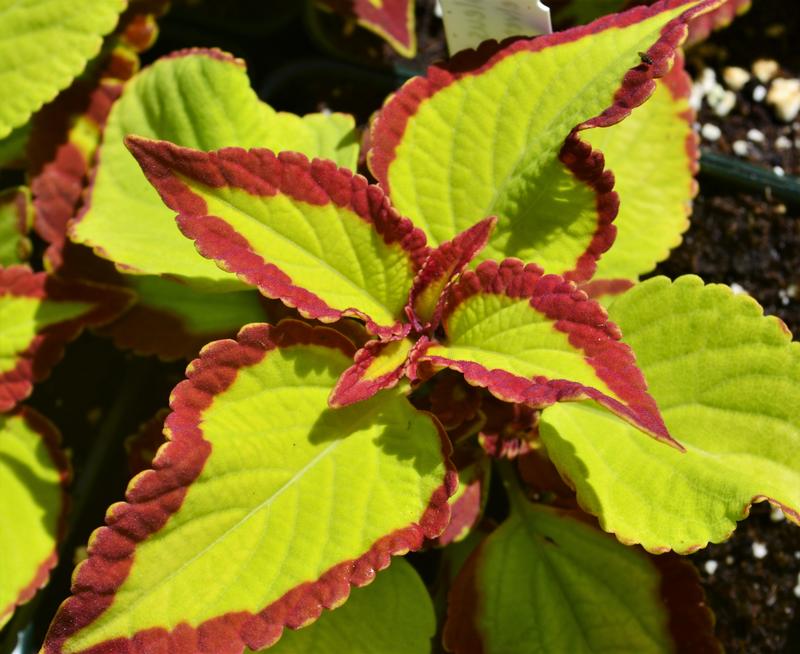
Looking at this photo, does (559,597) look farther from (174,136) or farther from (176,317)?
(174,136)

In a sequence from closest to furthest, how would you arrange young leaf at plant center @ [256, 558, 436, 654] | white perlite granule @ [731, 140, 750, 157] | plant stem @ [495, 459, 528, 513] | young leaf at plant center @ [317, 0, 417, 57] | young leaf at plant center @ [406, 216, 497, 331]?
young leaf at plant center @ [406, 216, 497, 331]
young leaf at plant center @ [256, 558, 436, 654]
plant stem @ [495, 459, 528, 513]
young leaf at plant center @ [317, 0, 417, 57]
white perlite granule @ [731, 140, 750, 157]

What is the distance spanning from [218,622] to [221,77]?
0.54m

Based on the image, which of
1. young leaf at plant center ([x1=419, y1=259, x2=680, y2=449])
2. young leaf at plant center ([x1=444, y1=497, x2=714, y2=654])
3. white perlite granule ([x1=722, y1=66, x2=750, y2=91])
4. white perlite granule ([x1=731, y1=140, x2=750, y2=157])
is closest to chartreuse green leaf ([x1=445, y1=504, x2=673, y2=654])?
young leaf at plant center ([x1=444, y1=497, x2=714, y2=654])

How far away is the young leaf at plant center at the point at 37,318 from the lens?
1.01 metres

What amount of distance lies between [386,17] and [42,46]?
1.34 feet

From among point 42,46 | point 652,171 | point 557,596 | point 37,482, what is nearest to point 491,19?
point 652,171

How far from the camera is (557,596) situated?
953 millimetres

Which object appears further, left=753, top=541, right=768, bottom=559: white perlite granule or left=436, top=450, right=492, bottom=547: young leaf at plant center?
left=753, top=541, right=768, bottom=559: white perlite granule

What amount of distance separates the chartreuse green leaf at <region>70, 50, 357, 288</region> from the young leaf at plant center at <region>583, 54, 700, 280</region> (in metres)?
0.30

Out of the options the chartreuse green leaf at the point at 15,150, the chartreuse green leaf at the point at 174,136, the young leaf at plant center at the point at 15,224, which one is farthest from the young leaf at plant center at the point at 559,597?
the chartreuse green leaf at the point at 15,150

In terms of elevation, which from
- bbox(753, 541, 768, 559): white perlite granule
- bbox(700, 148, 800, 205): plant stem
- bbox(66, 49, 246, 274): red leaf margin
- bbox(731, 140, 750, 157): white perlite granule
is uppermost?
bbox(66, 49, 246, 274): red leaf margin

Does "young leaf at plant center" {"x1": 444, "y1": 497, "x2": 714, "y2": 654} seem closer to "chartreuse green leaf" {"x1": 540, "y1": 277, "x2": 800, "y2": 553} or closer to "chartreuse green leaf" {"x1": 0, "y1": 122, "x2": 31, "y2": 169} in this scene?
"chartreuse green leaf" {"x1": 540, "y1": 277, "x2": 800, "y2": 553}

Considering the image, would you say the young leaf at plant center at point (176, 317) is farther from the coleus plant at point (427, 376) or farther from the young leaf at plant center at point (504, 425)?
the young leaf at plant center at point (504, 425)

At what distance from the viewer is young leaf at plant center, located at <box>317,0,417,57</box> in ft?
3.77
